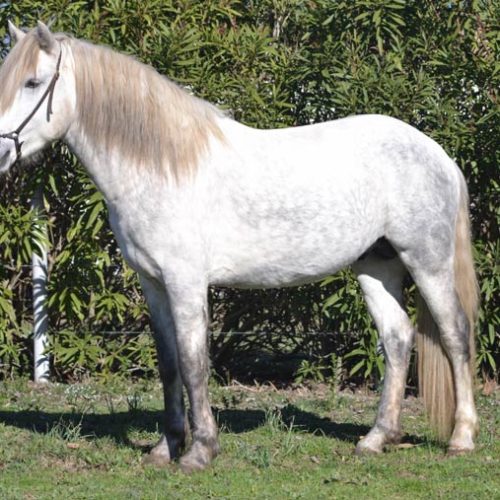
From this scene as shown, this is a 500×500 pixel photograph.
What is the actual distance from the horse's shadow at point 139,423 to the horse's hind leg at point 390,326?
279mm

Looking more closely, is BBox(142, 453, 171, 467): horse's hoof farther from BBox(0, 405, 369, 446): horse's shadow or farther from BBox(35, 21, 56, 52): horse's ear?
BBox(35, 21, 56, 52): horse's ear

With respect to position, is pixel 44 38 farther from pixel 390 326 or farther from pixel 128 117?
pixel 390 326

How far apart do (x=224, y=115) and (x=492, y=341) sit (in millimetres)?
2929

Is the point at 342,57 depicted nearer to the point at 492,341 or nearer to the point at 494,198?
the point at 494,198

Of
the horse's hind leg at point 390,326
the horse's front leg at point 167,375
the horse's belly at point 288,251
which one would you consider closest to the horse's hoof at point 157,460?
the horse's front leg at point 167,375

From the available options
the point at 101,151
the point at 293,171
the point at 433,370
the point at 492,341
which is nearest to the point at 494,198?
the point at 492,341

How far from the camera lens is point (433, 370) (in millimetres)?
6004

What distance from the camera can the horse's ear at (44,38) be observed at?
5.19 metres

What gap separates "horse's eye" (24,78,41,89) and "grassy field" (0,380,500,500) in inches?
70.1

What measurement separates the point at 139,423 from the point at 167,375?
990mm

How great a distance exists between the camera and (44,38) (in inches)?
205

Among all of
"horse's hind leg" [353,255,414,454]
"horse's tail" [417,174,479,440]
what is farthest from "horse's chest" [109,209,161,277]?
"horse's tail" [417,174,479,440]

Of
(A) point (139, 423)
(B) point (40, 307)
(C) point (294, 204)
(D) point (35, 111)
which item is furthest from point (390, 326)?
(B) point (40, 307)

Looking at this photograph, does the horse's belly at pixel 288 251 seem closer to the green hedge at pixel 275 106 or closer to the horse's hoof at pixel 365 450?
the horse's hoof at pixel 365 450
